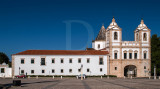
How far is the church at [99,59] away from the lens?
6750 cm

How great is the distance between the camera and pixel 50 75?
66688mm

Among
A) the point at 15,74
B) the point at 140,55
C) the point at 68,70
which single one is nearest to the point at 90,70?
the point at 68,70

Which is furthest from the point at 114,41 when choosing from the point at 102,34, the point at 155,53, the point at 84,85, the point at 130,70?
the point at 84,85

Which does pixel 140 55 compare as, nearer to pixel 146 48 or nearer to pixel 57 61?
pixel 146 48

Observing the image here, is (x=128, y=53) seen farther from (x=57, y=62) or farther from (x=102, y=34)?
(x=102, y=34)

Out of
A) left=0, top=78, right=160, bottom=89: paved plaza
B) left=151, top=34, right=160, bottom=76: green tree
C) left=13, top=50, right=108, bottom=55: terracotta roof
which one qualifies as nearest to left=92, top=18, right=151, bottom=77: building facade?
left=13, top=50, right=108, bottom=55: terracotta roof

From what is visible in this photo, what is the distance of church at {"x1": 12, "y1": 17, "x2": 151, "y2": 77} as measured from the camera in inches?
2657

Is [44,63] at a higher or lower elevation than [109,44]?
lower

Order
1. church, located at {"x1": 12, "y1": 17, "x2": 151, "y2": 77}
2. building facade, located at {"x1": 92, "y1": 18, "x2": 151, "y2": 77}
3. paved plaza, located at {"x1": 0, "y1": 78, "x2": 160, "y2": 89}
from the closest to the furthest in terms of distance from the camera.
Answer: paved plaza, located at {"x1": 0, "y1": 78, "x2": 160, "y2": 89} < church, located at {"x1": 12, "y1": 17, "x2": 151, "y2": 77} < building facade, located at {"x1": 92, "y1": 18, "x2": 151, "y2": 77}

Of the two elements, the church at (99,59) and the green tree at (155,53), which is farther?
the green tree at (155,53)

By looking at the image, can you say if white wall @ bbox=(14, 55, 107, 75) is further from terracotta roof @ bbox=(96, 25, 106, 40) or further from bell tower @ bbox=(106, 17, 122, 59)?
terracotta roof @ bbox=(96, 25, 106, 40)

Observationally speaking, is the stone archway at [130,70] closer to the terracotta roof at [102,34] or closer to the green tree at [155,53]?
the green tree at [155,53]

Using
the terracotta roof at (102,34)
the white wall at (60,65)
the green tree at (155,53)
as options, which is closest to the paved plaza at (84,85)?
the white wall at (60,65)

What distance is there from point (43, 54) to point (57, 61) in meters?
4.22
